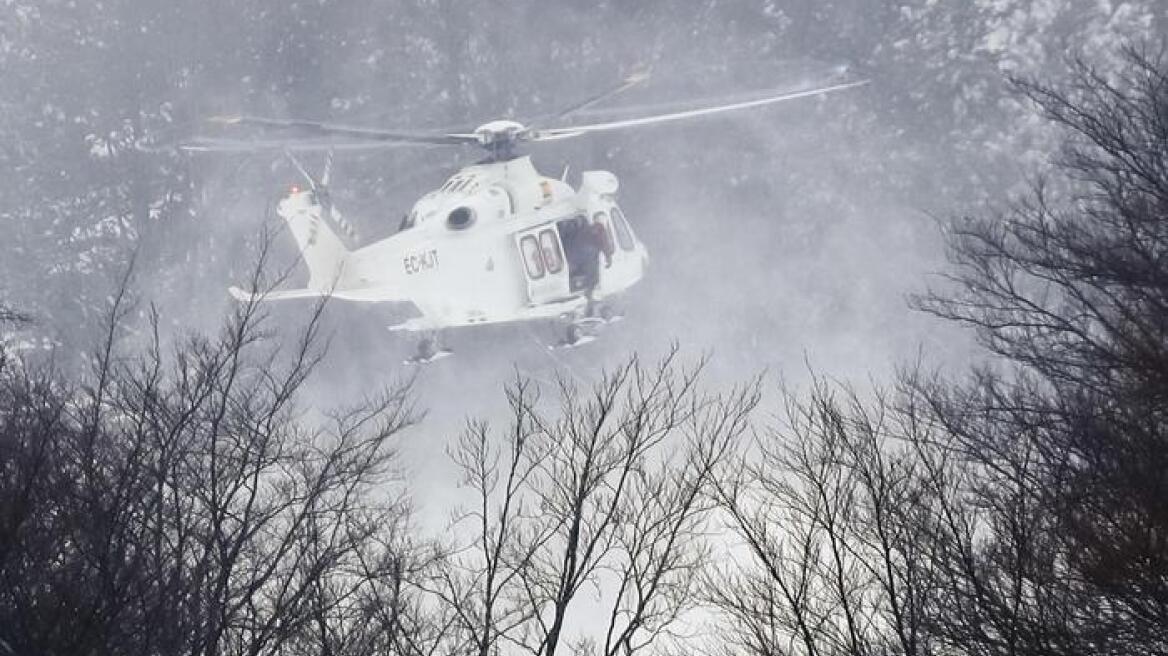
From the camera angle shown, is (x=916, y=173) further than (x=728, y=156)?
No

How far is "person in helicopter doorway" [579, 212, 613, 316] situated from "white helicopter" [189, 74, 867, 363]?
0.02 meters

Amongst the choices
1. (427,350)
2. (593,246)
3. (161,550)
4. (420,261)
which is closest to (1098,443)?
(161,550)

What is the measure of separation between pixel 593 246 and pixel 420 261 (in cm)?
341

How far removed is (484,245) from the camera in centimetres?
2028

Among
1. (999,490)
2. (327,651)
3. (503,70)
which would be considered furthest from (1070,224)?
(503,70)

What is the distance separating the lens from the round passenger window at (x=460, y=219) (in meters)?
20.1

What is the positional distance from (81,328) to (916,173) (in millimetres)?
26361

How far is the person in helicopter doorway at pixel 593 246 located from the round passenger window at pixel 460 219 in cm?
229

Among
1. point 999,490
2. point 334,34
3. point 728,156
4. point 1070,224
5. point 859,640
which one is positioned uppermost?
point 334,34

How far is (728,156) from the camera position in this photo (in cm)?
3212

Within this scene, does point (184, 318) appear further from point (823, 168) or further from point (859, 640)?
point (859, 640)

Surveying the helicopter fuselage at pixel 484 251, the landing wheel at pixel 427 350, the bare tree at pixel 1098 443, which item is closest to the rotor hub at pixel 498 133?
the helicopter fuselage at pixel 484 251

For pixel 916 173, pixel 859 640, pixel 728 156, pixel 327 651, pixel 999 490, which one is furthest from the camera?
pixel 728 156

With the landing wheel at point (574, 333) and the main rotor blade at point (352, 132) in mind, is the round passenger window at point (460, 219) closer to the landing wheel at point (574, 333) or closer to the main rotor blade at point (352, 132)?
the main rotor blade at point (352, 132)
